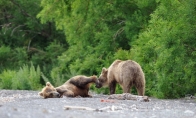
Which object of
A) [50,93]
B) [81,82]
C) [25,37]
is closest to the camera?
[50,93]

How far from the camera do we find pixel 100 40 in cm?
2386

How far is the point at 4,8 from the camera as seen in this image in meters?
38.2

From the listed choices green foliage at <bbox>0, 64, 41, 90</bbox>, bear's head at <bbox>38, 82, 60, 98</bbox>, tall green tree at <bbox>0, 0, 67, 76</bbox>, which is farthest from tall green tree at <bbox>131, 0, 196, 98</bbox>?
tall green tree at <bbox>0, 0, 67, 76</bbox>

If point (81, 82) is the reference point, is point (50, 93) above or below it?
below

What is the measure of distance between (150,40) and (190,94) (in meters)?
2.46

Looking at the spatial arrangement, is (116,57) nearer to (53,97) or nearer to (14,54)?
(53,97)

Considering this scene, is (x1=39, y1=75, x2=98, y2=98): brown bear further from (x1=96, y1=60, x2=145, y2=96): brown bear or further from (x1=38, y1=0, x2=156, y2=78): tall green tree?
(x1=38, y1=0, x2=156, y2=78): tall green tree

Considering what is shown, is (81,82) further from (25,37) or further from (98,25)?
(25,37)

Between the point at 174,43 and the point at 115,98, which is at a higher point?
the point at 174,43

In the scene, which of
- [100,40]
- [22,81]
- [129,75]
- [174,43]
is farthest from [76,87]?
[22,81]

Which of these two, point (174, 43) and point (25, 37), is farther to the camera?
point (25, 37)

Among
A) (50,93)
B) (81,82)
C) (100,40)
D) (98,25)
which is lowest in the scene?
(50,93)

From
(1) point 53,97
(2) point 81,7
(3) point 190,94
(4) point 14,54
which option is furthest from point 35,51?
(1) point 53,97

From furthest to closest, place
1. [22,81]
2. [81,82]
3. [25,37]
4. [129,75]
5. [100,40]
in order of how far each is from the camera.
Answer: [25,37]
[22,81]
[100,40]
[81,82]
[129,75]
